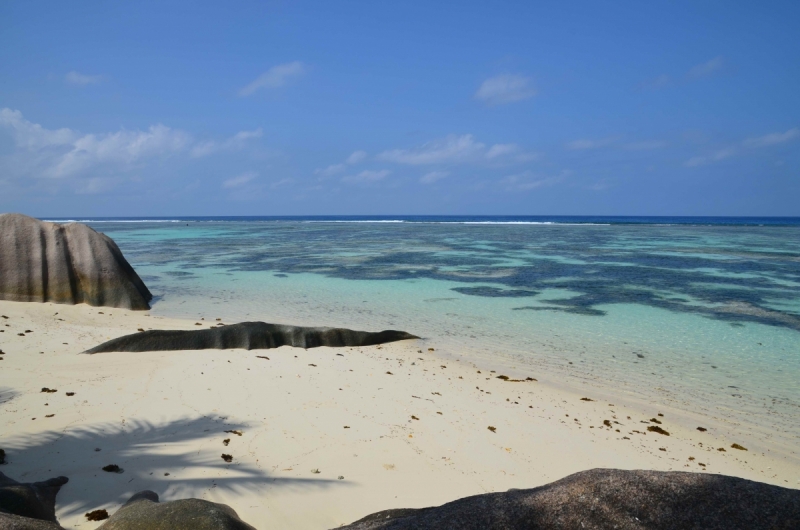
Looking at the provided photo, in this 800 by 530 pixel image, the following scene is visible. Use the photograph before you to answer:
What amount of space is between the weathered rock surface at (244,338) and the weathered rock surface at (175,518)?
6.79 meters

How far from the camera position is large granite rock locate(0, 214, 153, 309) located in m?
12.9

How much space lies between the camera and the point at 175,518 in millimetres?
2652

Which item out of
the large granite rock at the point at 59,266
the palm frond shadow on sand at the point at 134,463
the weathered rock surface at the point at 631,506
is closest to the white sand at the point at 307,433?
the palm frond shadow on sand at the point at 134,463

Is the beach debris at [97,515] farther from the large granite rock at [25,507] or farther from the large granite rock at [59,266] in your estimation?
the large granite rock at [59,266]

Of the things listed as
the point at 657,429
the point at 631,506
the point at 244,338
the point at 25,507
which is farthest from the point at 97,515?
the point at 657,429

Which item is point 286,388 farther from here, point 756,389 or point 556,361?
point 756,389

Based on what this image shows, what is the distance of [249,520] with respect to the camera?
3.95 meters

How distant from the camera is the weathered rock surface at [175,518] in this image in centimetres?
261

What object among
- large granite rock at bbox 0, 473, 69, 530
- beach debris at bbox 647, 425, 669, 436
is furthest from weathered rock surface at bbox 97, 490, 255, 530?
beach debris at bbox 647, 425, 669, 436

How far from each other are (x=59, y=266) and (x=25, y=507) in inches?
486

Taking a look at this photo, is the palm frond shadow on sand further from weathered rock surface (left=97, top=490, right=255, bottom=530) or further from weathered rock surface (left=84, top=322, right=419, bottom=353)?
weathered rock surface (left=84, top=322, right=419, bottom=353)

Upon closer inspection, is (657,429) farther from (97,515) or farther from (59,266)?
(59,266)

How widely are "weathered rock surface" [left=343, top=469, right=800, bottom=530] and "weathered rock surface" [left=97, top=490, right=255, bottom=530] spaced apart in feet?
3.58

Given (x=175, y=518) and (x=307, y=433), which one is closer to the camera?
(x=175, y=518)
